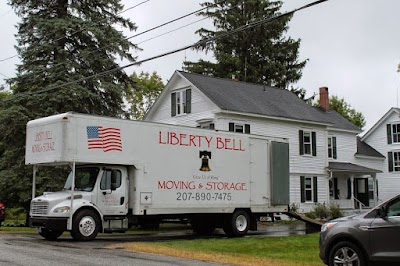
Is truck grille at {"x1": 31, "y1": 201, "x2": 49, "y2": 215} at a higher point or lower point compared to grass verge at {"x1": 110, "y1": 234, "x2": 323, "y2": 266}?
higher

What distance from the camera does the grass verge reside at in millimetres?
12534

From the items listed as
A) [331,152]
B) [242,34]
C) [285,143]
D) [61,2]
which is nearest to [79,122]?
[285,143]

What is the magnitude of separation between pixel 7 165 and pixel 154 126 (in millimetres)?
11004

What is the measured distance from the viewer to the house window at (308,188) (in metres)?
34.1

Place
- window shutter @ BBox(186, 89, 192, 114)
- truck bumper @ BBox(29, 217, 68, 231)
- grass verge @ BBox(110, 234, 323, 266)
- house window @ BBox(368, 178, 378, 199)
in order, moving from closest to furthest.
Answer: grass verge @ BBox(110, 234, 323, 266), truck bumper @ BBox(29, 217, 68, 231), window shutter @ BBox(186, 89, 192, 114), house window @ BBox(368, 178, 378, 199)

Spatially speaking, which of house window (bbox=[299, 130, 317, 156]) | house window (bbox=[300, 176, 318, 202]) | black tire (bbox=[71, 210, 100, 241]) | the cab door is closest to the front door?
house window (bbox=[300, 176, 318, 202])

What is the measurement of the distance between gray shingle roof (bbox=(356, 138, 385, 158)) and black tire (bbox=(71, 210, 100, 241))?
94.8ft

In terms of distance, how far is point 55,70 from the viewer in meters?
26.6

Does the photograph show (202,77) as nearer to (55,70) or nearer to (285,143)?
(55,70)

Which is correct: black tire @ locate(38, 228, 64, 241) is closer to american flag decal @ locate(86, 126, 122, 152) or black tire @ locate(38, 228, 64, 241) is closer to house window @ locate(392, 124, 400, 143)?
american flag decal @ locate(86, 126, 122, 152)

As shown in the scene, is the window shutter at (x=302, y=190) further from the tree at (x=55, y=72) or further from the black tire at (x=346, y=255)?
the black tire at (x=346, y=255)

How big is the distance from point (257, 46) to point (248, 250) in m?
42.5

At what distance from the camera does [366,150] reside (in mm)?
44656

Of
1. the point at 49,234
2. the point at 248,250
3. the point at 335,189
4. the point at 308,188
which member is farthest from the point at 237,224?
the point at 335,189
